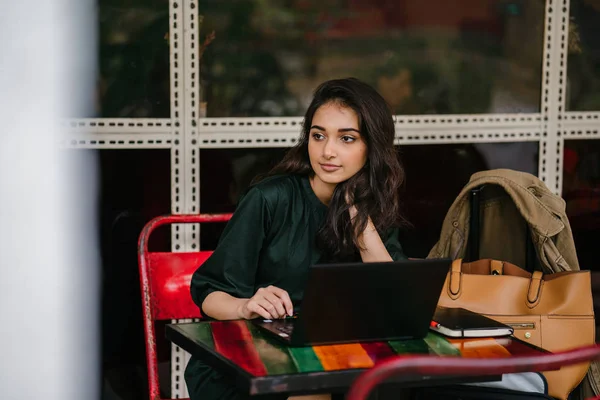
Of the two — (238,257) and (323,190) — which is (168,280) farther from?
(323,190)

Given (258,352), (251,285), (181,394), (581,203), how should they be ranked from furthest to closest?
(581,203) → (181,394) → (251,285) → (258,352)

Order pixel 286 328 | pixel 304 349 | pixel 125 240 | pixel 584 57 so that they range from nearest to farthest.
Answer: pixel 304 349
pixel 286 328
pixel 125 240
pixel 584 57

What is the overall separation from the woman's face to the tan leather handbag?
64 centimetres

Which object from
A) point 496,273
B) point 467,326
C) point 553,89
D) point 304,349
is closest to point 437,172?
point 553,89

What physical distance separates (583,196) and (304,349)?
7.87 ft

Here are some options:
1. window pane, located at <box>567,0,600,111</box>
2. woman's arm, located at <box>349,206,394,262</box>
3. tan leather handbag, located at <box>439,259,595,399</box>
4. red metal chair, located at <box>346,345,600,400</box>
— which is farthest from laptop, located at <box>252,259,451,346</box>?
window pane, located at <box>567,0,600,111</box>

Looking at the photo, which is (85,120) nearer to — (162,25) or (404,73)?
(162,25)

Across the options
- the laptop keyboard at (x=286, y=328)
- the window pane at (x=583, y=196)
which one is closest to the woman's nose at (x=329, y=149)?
the laptop keyboard at (x=286, y=328)

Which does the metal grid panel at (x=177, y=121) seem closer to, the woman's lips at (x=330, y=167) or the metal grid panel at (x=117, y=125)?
the metal grid panel at (x=117, y=125)

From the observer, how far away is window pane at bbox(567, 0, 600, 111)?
385 cm

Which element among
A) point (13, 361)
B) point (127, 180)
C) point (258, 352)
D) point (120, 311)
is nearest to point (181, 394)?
point (120, 311)

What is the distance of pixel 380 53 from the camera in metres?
3.65

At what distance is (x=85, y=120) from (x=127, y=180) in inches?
11.6

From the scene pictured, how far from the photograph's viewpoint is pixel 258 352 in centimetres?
193
